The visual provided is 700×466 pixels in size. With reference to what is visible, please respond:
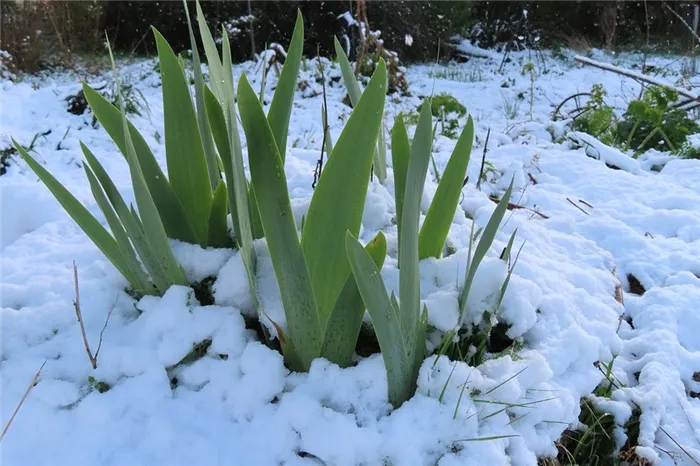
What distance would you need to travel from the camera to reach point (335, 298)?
2.54 ft

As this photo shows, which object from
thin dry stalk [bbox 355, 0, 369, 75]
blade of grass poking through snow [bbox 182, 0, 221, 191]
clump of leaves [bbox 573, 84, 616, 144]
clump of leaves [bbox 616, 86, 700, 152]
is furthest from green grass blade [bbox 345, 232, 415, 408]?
clump of leaves [bbox 573, 84, 616, 144]

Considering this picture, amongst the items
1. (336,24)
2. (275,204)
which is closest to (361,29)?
(275,204)

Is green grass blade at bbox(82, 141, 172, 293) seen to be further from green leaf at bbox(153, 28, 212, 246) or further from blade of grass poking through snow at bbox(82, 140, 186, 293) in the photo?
green leaf at bbox(153, 28, 212, 246)

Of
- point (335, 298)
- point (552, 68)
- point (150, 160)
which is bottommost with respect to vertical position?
point (552, 68)

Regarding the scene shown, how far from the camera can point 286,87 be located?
0.86 metres

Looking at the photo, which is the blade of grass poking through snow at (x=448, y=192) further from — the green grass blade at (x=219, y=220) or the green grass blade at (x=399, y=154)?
the green grass blade at (x=219, y=220)

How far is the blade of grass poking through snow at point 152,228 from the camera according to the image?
72 cm

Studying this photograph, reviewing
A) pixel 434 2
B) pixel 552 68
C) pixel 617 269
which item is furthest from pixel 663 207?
pixel 434 2

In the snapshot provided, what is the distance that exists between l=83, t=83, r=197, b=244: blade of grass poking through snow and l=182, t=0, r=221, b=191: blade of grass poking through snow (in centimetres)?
8

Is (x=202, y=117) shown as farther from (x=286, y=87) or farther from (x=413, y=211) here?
(x=413, y=211)

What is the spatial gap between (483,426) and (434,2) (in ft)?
27.3

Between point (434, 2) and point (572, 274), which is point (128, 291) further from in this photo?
point (434, 2)

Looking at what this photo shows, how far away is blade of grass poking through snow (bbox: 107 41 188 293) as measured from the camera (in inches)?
28.4

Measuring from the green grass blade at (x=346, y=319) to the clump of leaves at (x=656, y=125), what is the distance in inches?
91.5
